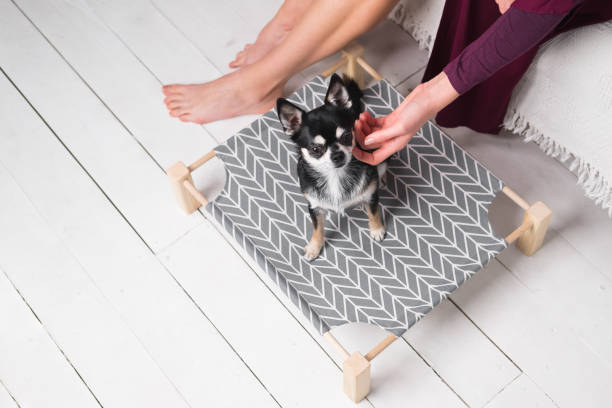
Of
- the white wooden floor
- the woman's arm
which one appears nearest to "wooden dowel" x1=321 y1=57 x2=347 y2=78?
the white wooden floor

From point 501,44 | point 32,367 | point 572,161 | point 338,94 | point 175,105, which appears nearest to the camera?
point 501,44

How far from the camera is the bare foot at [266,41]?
198 centimetres

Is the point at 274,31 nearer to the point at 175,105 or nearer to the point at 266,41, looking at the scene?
the point at 266,41

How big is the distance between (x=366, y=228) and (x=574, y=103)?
22.6 inches

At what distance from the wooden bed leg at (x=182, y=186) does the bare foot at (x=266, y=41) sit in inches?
19.1

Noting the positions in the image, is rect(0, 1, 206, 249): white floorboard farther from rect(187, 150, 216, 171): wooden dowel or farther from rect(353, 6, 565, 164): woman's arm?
rect(353, 6, 565, 164): woman's arm

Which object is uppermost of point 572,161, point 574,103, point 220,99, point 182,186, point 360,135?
point 220,99

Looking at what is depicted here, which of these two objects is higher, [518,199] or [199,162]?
[199,162]

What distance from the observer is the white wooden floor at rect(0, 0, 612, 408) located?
161 cm

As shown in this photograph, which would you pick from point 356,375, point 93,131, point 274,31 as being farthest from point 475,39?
point 93,131

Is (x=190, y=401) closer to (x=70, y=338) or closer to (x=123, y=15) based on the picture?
(x=70, y=338)

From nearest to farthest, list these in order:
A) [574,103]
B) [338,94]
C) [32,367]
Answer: [338,94]
[574,103]
[32,367]

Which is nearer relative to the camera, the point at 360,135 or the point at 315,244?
the point at 360,135

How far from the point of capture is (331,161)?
4.50ft
